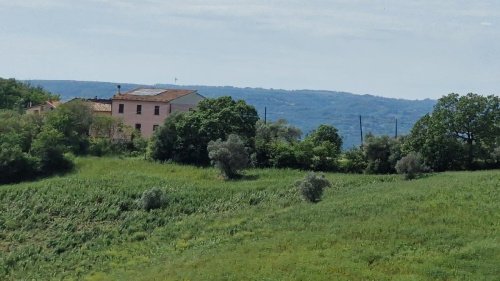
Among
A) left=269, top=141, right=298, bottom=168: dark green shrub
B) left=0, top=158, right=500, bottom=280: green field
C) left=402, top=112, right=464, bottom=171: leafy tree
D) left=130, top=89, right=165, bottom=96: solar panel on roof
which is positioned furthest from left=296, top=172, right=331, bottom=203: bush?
left=130, top=89, right=165, bottom=96: solar panel on roof

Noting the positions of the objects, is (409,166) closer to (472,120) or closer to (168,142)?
(472,120)

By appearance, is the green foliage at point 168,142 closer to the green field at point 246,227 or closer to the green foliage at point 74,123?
the green field at point 246,227

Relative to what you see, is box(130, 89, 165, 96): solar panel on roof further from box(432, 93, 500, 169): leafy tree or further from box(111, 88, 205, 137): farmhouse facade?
box(432, 93, 500, 169): leafy tree

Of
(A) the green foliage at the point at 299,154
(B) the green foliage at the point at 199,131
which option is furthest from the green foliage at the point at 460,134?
(B) the green foliage at the point at 199,131

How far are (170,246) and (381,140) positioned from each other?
23.6 metres

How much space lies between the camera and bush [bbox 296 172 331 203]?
50.6m

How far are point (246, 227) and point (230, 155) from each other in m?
16.0

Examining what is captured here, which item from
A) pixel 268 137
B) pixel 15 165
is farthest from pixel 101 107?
pixel 268 137

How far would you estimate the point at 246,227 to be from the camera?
45.8 metres

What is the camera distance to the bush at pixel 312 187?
166 feet

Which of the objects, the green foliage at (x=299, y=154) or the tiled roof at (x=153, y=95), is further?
the tiled roof at (x=153, y=95)

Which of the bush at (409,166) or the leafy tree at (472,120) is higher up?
the leafy tree at (472,120)

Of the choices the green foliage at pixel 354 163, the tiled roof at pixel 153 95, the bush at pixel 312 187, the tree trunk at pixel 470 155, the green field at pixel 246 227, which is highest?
the tiled roof at pixel 153 95

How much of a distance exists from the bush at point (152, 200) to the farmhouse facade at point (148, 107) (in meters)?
29.4
